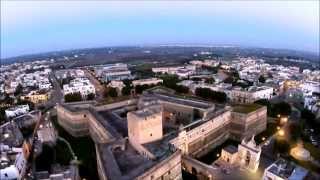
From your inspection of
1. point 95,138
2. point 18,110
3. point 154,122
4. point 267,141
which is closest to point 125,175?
point 154,122

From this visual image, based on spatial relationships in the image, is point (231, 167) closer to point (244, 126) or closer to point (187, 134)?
point (187, 134)

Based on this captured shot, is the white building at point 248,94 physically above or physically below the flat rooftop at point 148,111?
below

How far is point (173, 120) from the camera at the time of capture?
2881 centimetres

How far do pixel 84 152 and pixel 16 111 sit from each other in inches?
709

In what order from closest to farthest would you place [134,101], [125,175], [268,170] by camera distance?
[125,175], [268,170], [134,101]

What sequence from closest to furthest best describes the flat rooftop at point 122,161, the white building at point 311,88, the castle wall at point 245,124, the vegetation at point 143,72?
the flat rooftop at point 122,161
the castle wall at point 245,124
the white building at point 311,88
the vegetation at point 143,72

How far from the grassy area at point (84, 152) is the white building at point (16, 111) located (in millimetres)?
8427

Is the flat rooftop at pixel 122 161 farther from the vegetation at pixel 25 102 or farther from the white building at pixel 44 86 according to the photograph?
the white building at pixel 44 86

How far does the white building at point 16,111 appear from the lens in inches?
1459

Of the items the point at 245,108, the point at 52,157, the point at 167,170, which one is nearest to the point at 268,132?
the point at 245,108

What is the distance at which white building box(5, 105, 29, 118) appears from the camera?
37062mm

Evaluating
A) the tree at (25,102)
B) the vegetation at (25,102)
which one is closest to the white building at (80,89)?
the tree at (25,102)

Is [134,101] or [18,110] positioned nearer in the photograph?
[134,101]

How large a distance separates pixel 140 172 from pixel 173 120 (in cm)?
1332
